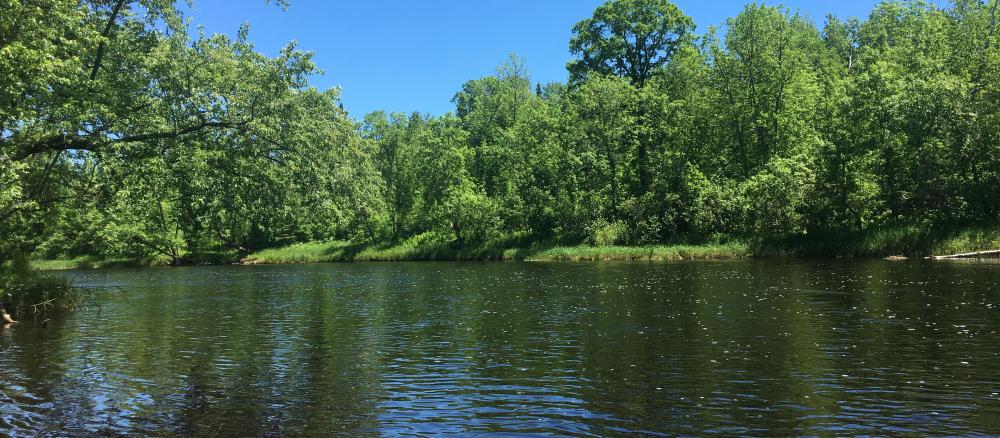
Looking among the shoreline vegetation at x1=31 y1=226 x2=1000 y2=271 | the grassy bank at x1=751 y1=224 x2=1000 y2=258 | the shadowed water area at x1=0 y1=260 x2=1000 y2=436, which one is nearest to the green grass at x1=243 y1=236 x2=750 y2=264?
the shoreline vegetation at x1=31 y1=226 x2=1000 y2=271

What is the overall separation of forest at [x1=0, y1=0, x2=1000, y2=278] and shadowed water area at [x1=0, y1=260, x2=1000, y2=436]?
5.39 meters

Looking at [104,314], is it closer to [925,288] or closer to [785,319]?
[785,319]

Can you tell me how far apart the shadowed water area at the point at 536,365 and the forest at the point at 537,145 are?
539cm

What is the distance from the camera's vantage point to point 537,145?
70125mm

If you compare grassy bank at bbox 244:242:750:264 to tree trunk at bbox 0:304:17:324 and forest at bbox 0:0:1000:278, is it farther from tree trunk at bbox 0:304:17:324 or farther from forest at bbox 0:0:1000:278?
tree trunk at bbox 0:304:17:324

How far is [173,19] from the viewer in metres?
25.6

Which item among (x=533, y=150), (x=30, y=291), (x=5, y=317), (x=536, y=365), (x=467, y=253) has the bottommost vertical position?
(x=536, y=365)

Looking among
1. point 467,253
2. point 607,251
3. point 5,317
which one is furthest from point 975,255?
point 5,317

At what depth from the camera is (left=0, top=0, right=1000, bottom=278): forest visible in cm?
2303

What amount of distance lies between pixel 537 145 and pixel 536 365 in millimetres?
57297

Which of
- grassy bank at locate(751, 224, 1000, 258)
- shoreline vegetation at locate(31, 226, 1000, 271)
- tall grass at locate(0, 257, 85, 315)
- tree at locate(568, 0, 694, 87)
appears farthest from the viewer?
tree at locate(568, 0, 694, 87)

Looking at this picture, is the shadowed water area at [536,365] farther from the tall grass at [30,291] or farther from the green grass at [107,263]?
the green grass at [107,263]

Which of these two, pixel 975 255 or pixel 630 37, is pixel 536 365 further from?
pixel 630 37

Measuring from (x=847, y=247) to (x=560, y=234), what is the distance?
26.0 m
